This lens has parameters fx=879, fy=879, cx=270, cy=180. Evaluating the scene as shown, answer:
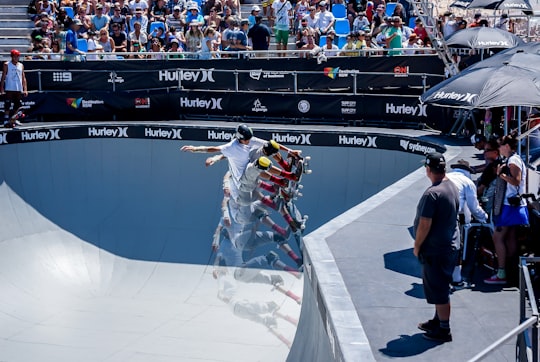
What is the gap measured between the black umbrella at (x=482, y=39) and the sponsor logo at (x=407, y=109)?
1.39m

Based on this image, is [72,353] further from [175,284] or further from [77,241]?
[77,241]

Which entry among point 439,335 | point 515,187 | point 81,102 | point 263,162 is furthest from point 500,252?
point 81,102

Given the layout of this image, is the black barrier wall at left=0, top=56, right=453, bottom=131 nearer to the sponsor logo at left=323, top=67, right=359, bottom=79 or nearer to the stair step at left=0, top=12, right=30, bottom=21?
the sponsor logo at left=323, top=67, right=359, bottom=79

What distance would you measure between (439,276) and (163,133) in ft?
40.5

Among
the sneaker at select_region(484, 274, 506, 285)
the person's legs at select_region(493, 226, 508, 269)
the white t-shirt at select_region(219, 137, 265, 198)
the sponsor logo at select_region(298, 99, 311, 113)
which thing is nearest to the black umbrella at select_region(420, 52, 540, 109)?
the person's legs at select_region(493, 226, 508, 269)

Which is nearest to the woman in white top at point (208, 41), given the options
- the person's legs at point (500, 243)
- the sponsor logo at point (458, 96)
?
the sponsor logo at point (458, 96)

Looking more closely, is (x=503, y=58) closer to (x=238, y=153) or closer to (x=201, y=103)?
(x=238, y=153)

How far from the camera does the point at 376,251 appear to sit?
9.16 m

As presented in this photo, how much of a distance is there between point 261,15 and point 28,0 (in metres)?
6.79

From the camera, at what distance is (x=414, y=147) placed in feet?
53.0

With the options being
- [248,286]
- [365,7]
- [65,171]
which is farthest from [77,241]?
[365,7]

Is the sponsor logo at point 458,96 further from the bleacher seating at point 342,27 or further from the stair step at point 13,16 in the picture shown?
the stair step at point 13,16

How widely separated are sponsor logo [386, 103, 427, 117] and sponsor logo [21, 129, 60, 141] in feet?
22.9

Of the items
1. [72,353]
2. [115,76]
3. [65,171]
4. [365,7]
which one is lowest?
[72,353]
